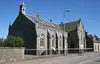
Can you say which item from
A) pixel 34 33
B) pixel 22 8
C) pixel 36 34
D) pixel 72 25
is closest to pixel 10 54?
pixel 36 34

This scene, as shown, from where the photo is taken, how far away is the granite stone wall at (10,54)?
24.3m

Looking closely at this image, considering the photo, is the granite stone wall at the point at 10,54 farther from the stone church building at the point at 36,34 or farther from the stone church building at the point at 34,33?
the stone church building at the point at 34,33

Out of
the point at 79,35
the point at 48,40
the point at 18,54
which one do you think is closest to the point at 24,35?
the point at 48,40

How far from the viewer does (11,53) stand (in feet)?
85.3

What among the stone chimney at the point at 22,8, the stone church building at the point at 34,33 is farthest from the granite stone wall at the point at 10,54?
the stone chimney at the point at 22,8

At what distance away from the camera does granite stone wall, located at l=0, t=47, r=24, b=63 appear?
2426 cm

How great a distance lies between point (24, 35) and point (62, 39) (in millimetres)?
15316

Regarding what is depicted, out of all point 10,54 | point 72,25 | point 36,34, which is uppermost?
point 72,25

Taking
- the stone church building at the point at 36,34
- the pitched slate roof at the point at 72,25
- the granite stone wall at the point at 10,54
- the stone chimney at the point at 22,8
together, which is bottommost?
the granite stone wall at the point at 10,54

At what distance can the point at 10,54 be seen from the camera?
84.5 ft

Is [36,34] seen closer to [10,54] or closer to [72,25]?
[10,54]

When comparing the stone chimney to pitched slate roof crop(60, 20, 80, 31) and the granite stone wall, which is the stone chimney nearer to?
pitched slate roof crop(60, 20, 80, 31)

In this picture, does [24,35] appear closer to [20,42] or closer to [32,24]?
[32,24]

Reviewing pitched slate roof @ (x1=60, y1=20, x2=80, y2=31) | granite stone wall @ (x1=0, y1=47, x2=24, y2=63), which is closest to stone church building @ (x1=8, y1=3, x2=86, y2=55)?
pitched slate roof @ (x1=60, y1=20, x2=80, y2=31)
